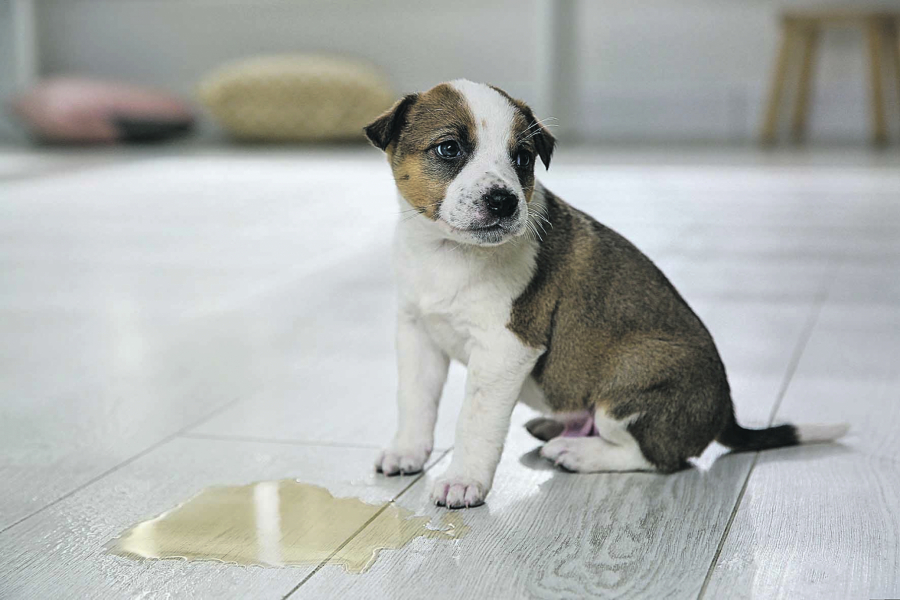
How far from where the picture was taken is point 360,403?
98.8 inches

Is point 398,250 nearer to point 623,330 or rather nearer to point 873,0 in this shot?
point 623,330

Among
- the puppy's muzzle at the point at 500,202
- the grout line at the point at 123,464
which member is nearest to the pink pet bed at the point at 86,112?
the grout line at the point at 123,464

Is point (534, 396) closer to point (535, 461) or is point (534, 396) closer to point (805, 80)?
point (535, 461)

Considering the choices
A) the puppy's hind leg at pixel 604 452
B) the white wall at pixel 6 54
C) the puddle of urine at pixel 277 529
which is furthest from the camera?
the white wall at pixel 6 54

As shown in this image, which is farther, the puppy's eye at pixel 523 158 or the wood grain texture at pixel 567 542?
the puppy's eye at pixel 523 158

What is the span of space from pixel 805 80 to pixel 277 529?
787 cm

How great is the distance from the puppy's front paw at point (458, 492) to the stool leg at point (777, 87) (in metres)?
7.46

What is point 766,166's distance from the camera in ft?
23.4

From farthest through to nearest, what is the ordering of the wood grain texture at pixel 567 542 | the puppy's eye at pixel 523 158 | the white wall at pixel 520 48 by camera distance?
the white wall at pixel 520 48 < the puppy's eye at pixel 523 158 < the wood grain texture at pixel 567 542

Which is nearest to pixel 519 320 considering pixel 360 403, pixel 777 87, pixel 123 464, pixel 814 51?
pixel 360 403

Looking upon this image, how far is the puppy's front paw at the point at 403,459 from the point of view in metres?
2.03

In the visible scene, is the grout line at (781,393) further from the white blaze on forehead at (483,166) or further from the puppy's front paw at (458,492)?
the white blaze on forehead at (483,166)

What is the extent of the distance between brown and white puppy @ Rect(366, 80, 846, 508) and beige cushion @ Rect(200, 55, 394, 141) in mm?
7073

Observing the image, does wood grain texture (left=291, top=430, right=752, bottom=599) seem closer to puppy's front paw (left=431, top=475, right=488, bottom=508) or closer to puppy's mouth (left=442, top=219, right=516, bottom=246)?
puppy's front paw (left=431, top=475, right=488, bottom=508)
